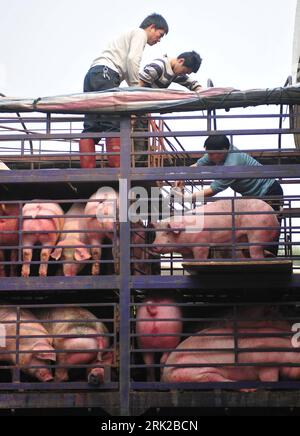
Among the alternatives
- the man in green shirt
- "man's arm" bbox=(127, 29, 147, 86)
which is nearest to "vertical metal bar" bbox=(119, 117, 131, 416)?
the man in green shirt

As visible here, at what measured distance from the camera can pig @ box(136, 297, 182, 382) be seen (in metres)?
7.33

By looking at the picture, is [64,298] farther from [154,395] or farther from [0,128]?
[0,128]

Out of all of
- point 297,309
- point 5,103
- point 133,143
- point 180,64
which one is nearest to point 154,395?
point 297,309

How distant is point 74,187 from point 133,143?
766 millimetres

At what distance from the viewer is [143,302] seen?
7.54 metres

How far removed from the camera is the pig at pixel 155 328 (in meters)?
7.33

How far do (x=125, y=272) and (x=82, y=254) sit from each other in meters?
0.60

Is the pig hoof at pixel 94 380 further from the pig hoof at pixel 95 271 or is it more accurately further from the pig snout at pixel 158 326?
the pig hoof at pixel 95 271

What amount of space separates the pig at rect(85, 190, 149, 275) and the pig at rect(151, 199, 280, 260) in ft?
1.19

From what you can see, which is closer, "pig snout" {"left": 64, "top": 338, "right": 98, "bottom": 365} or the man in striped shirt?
"pig snout" {"left": 64, "top": 338, "right": 98, "bottom": 365}

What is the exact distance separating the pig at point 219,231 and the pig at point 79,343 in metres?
1.01

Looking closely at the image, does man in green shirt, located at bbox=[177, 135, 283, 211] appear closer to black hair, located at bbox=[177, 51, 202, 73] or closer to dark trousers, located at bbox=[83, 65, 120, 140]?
dark trousers, located at bbox=[83, 65, 120, 140]

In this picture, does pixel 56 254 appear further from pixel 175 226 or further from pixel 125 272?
pixel 175 226
